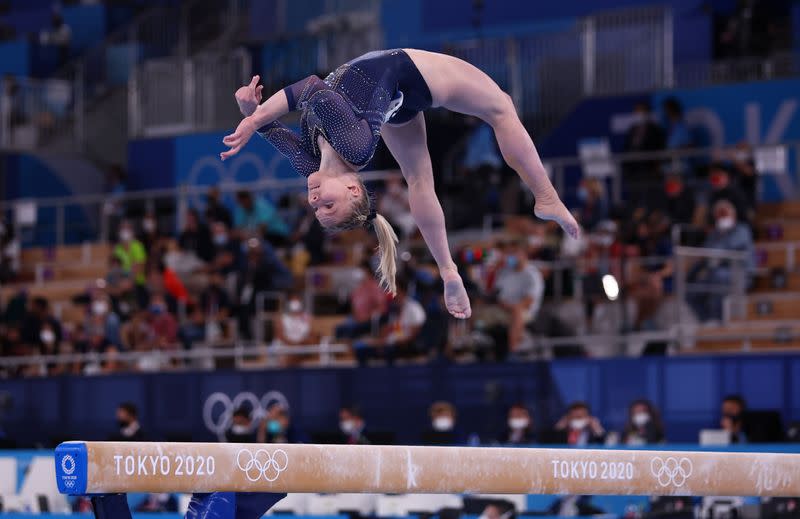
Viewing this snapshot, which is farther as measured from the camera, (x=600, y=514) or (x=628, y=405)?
(x=628, y=405)

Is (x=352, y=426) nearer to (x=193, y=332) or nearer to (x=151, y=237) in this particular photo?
(x=193, y=332)

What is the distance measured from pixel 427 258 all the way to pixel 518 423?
402cm

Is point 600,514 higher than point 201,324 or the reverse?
the reverse

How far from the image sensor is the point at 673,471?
21.4ft

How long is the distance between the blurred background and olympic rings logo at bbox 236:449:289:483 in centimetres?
246

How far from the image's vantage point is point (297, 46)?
21.8 metres

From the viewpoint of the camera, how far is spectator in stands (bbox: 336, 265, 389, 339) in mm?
15562

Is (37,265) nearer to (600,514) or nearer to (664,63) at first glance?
(664,63)

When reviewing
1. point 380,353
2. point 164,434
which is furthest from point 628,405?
point 164,434

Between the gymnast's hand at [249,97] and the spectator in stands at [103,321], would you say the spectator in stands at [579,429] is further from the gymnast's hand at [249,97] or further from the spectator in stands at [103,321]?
the spectator in stands at [103,321]

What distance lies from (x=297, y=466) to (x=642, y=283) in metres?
8.78

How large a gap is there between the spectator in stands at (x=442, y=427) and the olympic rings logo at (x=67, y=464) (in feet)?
24.7

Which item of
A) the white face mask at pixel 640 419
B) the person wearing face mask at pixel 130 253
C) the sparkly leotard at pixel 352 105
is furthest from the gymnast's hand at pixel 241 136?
the person wearing face mask at pixel 130 253

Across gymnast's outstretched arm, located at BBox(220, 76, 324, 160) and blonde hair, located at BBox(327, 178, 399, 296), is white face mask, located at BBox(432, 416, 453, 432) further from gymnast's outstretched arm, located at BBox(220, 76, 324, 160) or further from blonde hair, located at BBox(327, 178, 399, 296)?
gymnast's outstretched arm, located at BBox(220, 76, 324, 160)
